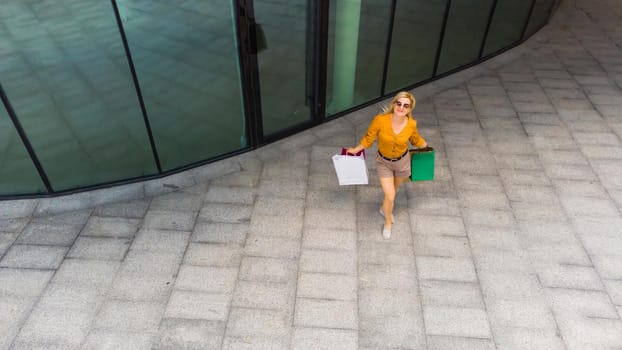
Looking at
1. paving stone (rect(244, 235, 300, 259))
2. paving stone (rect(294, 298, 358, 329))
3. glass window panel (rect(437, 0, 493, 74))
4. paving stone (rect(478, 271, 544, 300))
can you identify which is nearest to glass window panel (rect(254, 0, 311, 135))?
paving stone (rect(244, 235, 300, 259))

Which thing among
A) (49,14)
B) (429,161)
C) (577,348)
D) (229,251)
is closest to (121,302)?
(229,251)

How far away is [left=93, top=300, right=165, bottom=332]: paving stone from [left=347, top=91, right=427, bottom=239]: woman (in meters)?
2.89

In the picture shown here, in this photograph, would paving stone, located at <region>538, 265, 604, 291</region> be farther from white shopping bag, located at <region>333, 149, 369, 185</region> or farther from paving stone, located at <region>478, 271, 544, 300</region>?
white shopping bag, located at <region>333, 149, 369, 185</region>

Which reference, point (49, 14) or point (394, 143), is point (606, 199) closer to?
point (394, 143)

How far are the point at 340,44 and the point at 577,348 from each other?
535cm

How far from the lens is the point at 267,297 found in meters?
5.33

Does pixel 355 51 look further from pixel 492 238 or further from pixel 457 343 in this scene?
pixel 457 343

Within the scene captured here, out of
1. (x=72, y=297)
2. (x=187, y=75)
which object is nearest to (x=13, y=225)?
(x=72, y=297)

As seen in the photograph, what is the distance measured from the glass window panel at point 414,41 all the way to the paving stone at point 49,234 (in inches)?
232

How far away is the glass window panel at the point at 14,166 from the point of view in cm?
600

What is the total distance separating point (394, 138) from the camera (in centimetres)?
520

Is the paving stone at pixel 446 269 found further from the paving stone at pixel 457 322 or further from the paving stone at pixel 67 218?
the paving stone at pixel 67 218

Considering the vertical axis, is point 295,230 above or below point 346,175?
below

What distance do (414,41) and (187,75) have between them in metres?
4.43
